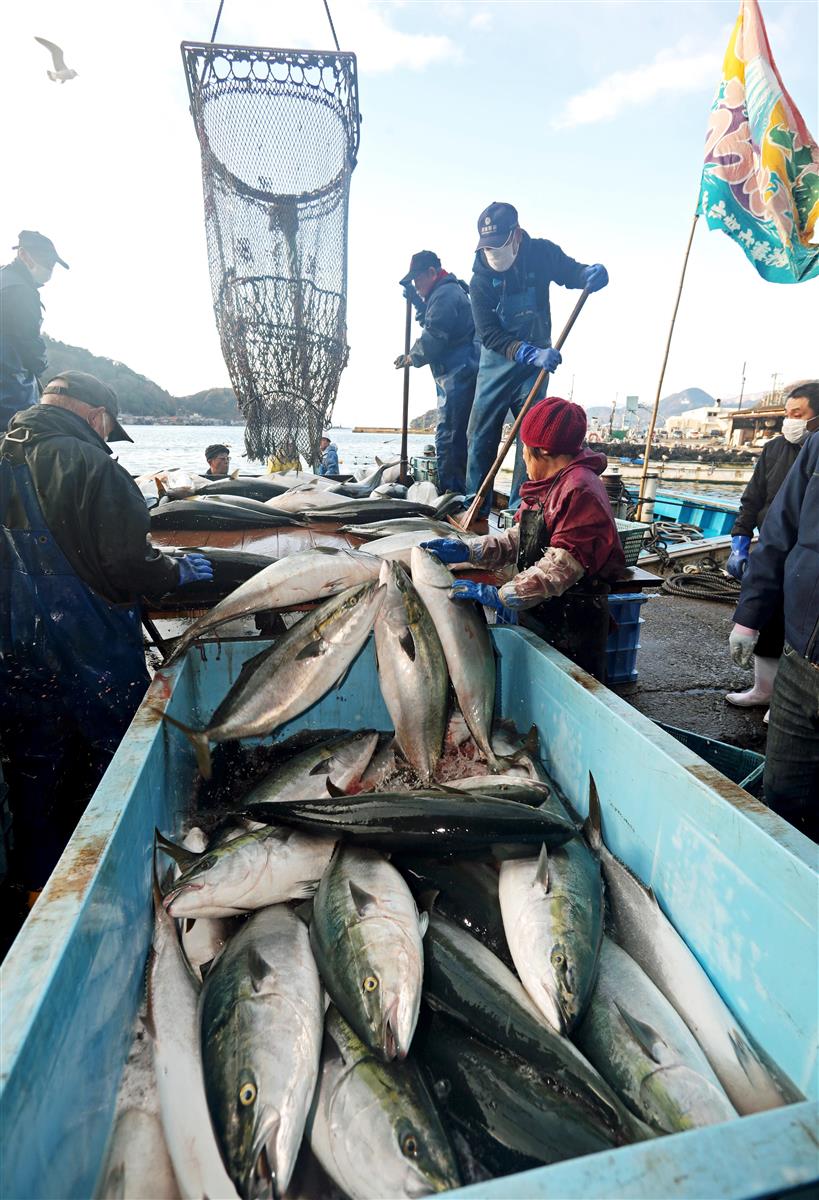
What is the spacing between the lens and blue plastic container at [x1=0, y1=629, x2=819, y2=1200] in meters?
0.89

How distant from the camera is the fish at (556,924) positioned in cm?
162

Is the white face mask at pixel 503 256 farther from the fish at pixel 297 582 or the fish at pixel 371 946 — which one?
the fish at pixel 371 946

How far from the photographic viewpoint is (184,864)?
1.98 meters

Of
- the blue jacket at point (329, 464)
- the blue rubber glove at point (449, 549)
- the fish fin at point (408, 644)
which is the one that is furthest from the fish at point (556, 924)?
the blue jacket at point (329, 464)

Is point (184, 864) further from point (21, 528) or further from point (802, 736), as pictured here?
point (802, 736)

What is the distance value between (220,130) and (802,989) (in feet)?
28.7

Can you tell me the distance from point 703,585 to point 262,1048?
8.35 metres

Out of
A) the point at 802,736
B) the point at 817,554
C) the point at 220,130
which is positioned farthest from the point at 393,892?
the point at 220,130

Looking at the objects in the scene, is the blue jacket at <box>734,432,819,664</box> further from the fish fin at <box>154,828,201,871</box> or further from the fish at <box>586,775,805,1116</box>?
the fish fin at <box>154,828,201,871</box>

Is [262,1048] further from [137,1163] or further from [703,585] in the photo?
[703,585]

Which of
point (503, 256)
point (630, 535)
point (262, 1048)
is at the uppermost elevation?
point (503, 256)

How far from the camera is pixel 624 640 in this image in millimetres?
5059

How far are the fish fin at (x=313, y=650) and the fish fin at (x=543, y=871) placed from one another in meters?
1.36

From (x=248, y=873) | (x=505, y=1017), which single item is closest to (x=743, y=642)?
(x=505, y=1017)
